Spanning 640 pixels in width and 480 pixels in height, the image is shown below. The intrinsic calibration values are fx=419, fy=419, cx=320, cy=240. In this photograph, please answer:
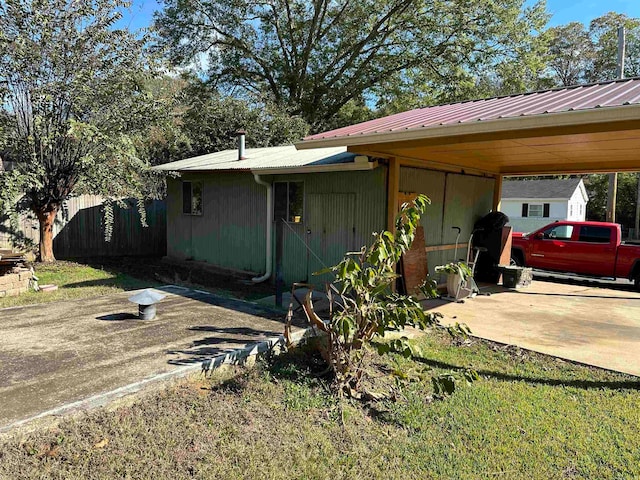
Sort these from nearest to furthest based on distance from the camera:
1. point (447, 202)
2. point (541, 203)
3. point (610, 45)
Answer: point (447, 202), point (541, 203), point (610, 45)

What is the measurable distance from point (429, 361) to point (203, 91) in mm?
18439

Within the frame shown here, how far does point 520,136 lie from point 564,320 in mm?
3233

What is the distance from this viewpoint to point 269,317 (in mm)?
5488

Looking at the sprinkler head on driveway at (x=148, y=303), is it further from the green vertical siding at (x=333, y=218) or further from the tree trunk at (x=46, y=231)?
the tree trunk at (x=46, y=231)

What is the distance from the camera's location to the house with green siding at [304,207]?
23.0 ft

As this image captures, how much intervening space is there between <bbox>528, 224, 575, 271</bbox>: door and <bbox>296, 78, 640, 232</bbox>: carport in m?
2.20

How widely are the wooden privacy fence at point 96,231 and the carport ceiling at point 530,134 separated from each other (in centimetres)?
798

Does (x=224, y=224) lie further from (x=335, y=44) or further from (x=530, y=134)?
(x=335, y=44)

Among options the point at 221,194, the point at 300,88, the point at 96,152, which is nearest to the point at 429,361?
the point at 221,194

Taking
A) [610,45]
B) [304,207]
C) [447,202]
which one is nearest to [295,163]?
[304,207]

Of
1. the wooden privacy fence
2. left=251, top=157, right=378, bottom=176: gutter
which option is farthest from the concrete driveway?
the wooden privacy fence

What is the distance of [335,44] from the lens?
20.3 m

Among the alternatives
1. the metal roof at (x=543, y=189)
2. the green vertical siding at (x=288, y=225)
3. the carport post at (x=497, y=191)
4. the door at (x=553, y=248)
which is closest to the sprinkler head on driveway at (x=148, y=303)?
the green vertical siding at (x=288, y=225)

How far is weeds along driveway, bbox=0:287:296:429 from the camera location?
126 inches
